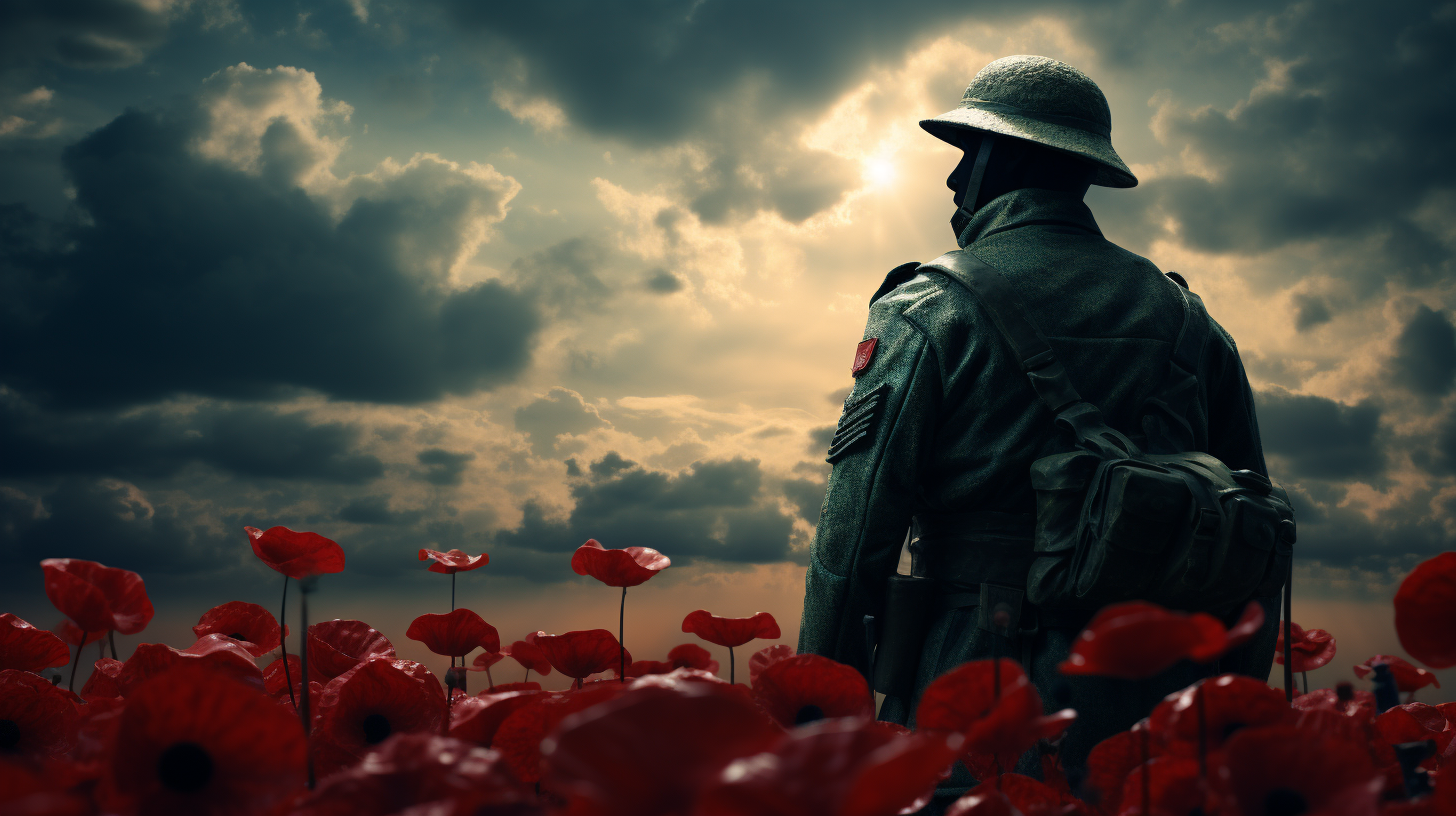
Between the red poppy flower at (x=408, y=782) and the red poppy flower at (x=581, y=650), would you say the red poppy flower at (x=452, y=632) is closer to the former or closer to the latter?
the red poppy flower at (x=581, y=650)

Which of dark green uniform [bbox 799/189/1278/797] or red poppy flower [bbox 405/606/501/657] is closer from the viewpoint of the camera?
red poppy flower [bbox 405/606/501/657]

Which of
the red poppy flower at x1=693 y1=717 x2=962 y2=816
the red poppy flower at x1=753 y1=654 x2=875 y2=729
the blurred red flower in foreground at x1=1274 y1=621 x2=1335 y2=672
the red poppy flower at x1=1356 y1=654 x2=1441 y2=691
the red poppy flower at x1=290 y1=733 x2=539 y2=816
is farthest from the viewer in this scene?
the blurred red flower in foreground at x1=1274 y1=621 x2=1335 y2=672

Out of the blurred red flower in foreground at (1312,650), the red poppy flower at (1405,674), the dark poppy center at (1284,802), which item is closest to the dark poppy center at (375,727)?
the dark poppy center at (1284,802)

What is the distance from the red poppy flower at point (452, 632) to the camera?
164cm

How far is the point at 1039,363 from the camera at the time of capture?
216cm

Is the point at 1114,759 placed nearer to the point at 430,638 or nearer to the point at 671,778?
the point at 671,778

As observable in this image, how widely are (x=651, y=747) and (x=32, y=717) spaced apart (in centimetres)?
114

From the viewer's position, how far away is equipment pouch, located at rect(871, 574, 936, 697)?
2227mm

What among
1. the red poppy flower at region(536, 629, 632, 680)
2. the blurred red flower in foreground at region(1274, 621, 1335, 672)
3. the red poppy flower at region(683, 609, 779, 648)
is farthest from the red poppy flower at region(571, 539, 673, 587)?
the blurred red flower in foreground at region(1274, 621, 1335, 672)

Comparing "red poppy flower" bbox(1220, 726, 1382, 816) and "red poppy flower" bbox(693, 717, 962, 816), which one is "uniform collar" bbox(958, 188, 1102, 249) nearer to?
"red poppy flower" bbox(1220, 726, 1382, 816)

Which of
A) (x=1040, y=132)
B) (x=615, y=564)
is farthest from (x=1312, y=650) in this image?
(x=615, y=564)

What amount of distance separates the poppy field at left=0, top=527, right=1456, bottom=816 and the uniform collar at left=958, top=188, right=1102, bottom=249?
167 centimetres

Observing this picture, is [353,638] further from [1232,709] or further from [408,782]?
[1232,709]

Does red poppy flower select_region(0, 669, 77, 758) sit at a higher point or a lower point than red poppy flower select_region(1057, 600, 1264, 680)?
lower
